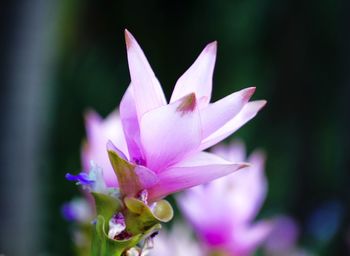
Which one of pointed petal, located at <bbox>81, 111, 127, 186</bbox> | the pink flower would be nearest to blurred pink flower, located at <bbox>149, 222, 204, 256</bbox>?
the pink flower

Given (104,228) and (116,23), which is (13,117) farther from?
(116,23)

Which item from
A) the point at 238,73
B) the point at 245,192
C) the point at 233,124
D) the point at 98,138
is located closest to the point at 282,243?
the point at 245,192

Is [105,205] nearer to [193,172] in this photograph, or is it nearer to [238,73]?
[193,172]

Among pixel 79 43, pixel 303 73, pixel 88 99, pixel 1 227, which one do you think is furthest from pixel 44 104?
pixel 303 73

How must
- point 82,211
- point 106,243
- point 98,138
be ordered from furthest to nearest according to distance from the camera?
1. point 82,211
2. point 98,138
3. point 106,243

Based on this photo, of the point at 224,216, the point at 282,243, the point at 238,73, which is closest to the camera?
the point at 224,216

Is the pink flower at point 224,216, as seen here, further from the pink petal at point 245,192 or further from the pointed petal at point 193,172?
the pointed petal at point 193,172

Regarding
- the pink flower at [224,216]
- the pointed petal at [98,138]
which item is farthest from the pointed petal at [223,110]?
the pink flower at [224,216]
